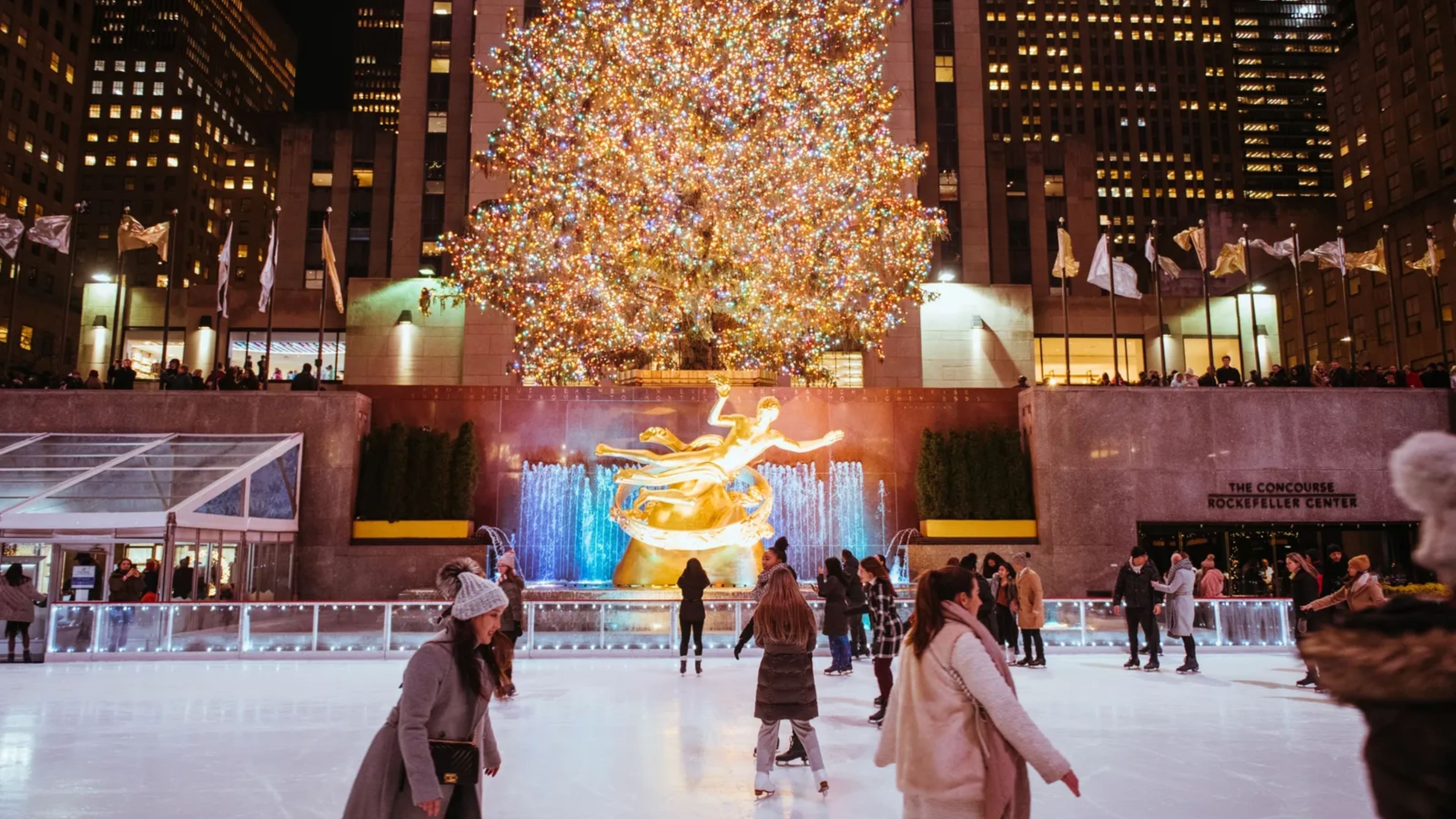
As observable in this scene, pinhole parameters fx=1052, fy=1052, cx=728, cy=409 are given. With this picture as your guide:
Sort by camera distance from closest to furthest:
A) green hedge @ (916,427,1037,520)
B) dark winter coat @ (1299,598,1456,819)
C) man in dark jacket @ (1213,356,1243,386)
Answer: dark winter coat @ (1299,598,1456,819)
green hedge @ (916,427,1037,520)
man in dark jacket @ (1213,356,1243,386)

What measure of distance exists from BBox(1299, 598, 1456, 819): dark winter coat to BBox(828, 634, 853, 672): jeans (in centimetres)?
1096

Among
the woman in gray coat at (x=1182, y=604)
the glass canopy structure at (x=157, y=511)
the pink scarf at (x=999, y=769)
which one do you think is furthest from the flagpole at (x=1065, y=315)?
the pink scarf at (x=999, y=769)

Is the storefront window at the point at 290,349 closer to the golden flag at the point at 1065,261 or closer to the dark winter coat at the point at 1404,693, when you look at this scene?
the golden flag at the point at 1065,261

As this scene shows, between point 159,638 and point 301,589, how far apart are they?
244 inches

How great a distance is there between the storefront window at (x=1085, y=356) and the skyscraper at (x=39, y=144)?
64.5 metres

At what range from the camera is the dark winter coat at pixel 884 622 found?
9.50m

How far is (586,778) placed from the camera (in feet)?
23.6

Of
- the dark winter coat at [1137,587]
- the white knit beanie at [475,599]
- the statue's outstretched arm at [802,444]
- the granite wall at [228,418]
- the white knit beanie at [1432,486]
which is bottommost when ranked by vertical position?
the dark winter coat at [1137,587]

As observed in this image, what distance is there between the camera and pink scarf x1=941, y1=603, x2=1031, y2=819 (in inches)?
154

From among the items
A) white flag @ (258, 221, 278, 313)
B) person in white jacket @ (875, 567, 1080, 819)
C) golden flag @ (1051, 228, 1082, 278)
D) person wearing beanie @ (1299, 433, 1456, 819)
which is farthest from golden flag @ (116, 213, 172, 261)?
person wearing beanie @ (1299, 433, 1456, 819)

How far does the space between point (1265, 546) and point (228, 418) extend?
2219 centimetres

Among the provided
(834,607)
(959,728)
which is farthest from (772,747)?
(834,607)

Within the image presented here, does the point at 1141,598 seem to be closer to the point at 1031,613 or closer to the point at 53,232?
the point at 1031,613

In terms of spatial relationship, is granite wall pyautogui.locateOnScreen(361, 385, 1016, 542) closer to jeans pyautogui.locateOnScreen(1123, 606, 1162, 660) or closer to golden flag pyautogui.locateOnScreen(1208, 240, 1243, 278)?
golden flag pyautogui.locateOnScreen(1208, 240, 1243, 278)
